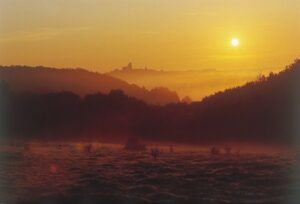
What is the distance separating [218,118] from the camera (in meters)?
4.00

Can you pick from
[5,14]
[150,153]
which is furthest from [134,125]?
[5,14]

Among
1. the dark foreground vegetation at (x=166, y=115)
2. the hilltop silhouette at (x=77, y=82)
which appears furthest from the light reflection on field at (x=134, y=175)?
the hilltop silhouette at (x=77, y=82)

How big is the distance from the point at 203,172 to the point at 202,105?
17.0 inches

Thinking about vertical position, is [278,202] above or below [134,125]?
below

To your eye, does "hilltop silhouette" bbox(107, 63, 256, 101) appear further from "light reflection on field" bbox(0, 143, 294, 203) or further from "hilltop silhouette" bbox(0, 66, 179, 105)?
"light reflection on field" bbox(0, 143, 294, 203)

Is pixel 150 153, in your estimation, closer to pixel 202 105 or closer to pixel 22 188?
pixel 202 105

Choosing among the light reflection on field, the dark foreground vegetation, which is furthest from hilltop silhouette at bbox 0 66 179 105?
the light reflection on field

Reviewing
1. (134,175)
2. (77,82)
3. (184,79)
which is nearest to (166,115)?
(184,79)

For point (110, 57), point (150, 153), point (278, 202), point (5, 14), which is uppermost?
point (5, 14)

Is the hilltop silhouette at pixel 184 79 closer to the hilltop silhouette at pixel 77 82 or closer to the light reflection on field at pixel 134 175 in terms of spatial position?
the hilltop silhouette at pixel 77 82

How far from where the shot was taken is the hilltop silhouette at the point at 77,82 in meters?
4.03

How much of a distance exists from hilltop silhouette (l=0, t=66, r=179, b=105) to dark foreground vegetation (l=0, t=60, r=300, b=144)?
0.13 feet

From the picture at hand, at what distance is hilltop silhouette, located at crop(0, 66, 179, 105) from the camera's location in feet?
13.2

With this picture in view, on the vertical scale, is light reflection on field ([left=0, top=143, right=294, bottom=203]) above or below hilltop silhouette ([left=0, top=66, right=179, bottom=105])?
below
